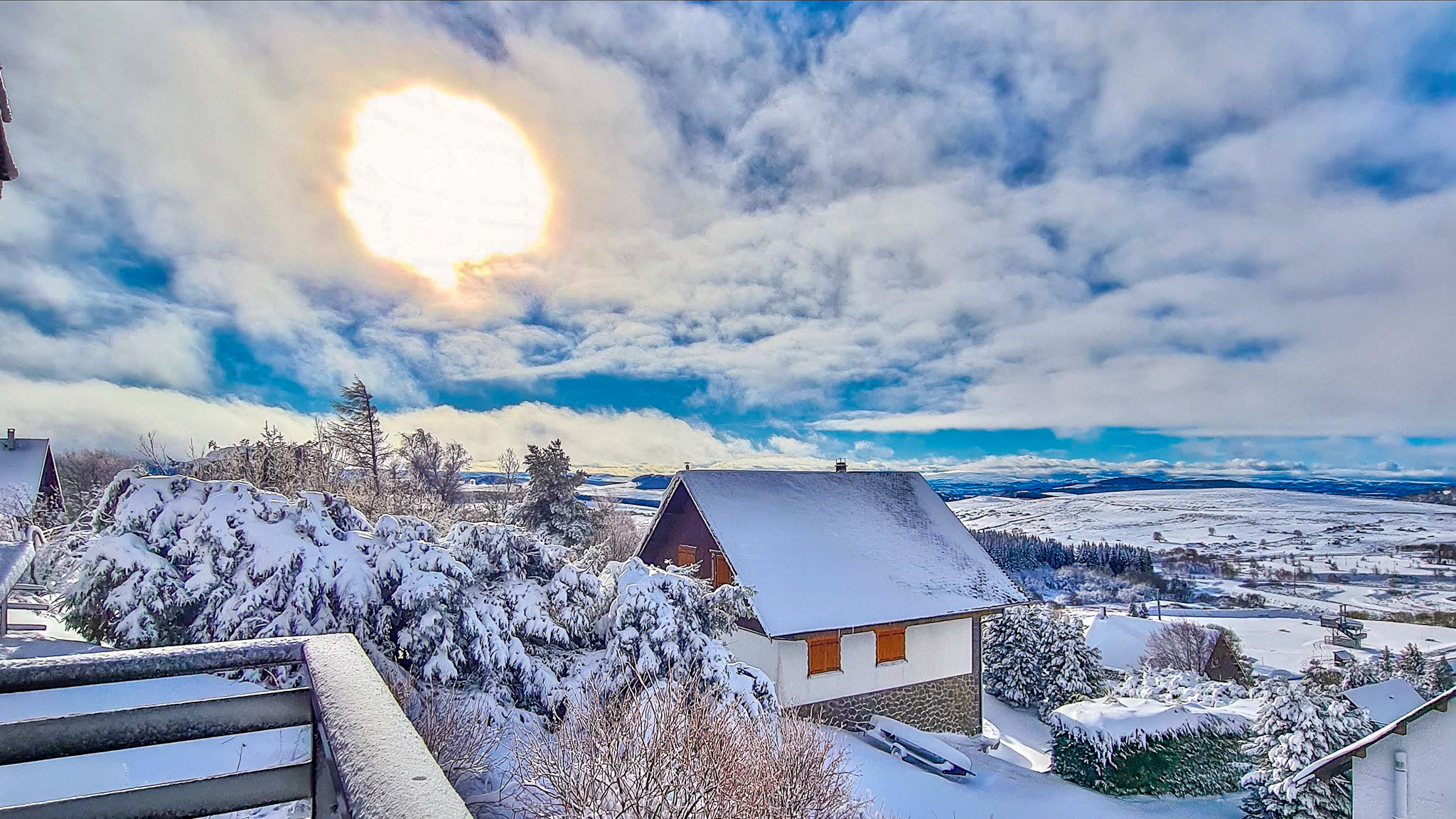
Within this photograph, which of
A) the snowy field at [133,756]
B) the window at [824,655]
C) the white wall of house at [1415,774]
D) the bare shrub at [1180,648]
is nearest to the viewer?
the snowy field at [133,756]

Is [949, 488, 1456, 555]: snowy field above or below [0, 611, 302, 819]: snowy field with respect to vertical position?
below

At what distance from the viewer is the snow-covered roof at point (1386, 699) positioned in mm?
13161

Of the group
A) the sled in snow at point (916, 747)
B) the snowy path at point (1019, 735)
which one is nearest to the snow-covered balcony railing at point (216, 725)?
the sled in snow at point (916, 747)

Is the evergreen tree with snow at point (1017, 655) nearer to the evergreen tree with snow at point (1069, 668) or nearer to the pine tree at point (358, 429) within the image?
the evergreen tree with snow at point (1069, 668)

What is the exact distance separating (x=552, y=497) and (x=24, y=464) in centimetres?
2007

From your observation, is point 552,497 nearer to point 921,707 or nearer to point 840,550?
point 840,550

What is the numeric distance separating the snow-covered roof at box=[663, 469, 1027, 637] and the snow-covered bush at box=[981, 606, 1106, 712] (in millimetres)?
5515

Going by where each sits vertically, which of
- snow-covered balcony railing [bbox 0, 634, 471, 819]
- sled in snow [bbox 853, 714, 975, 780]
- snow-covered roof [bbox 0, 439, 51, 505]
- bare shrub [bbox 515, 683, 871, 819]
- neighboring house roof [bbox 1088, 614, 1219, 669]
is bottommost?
neighboring house roof [bbox 1088, 614, 1219, 669]

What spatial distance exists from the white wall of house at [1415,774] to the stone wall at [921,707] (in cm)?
A: 589

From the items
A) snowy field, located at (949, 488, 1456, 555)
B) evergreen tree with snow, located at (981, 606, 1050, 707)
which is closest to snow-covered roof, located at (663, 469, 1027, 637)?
snowy field, located at (949, 488, 1456, 555)

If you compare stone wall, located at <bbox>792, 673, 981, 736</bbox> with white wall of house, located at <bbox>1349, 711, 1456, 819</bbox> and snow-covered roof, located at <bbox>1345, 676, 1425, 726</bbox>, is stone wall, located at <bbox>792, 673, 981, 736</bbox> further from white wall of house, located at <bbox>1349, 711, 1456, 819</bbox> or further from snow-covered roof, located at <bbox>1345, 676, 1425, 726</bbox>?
snow-covered roof, located at <bbox>1345, 676, 1425, 726</bbox>

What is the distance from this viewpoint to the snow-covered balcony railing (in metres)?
0.94

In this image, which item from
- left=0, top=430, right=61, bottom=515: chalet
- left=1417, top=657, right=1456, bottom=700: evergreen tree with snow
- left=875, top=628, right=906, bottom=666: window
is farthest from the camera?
left=0, top=430, right=61, bottom=515: chalet

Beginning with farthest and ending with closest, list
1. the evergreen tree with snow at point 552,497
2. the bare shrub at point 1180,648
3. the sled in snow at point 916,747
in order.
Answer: the bare shrub at point 1180,648
the evergreen tree with snow at point 552,497
the sled in snow at point 916,747
